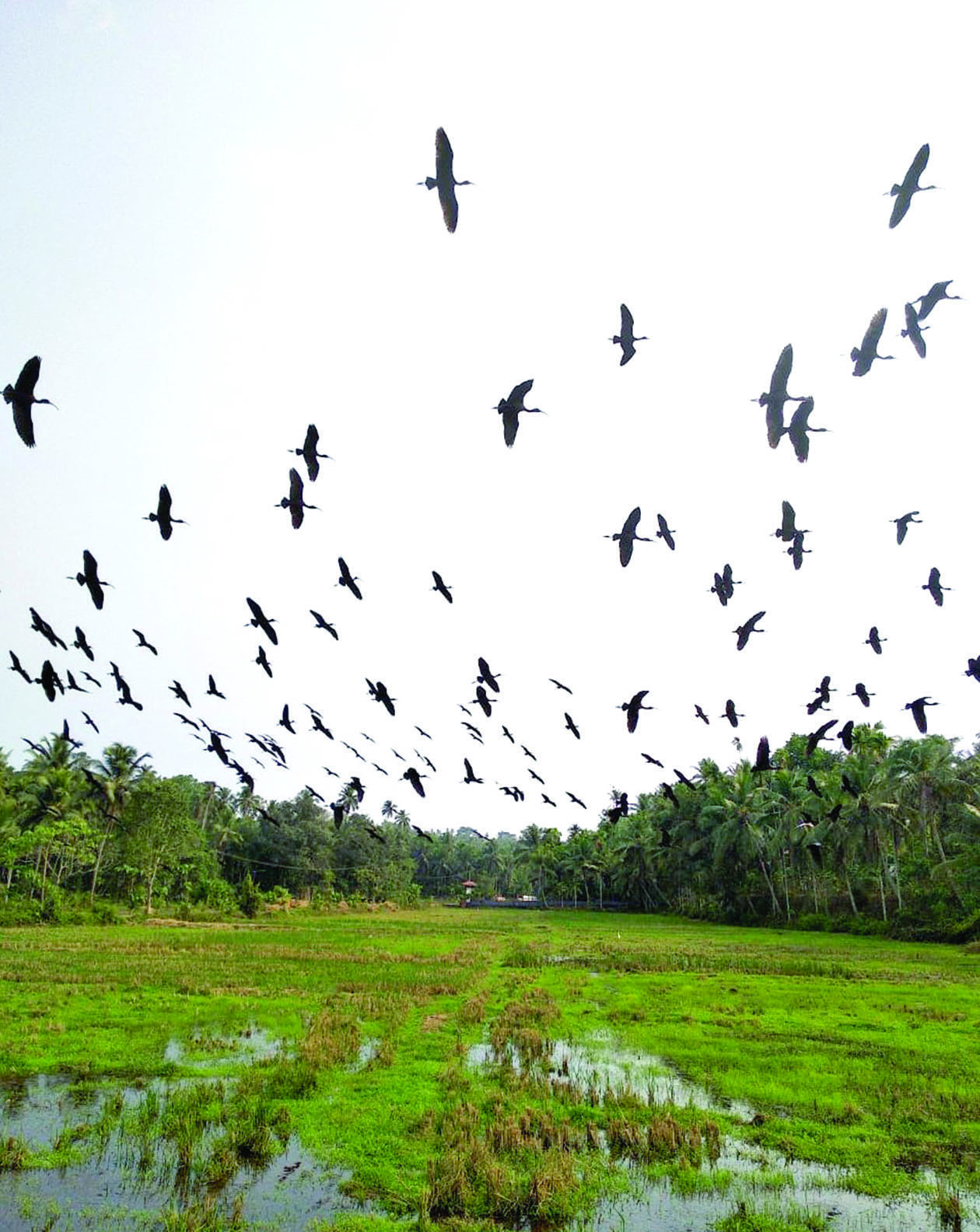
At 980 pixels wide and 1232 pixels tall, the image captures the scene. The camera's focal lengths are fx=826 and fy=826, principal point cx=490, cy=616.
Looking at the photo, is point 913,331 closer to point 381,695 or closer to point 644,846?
point 381,695

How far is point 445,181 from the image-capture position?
229 inches

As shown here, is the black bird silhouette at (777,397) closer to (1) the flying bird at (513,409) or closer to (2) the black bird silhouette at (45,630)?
(1) the flying bird at (513,409)

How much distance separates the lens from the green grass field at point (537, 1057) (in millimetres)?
10641

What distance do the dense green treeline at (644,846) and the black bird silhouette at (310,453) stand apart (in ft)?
39.1

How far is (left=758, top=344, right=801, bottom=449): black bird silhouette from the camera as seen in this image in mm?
7875

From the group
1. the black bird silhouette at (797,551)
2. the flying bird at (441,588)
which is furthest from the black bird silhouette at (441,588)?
the black bird silhouette at (797,551)

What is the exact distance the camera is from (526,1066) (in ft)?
49.9

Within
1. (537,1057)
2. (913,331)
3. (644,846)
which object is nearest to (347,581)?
(913,331)

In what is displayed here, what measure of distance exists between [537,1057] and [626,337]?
14134mm

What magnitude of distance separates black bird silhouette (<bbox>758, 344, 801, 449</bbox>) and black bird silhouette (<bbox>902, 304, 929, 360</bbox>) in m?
1.09

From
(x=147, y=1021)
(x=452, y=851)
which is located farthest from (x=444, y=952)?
(x=452, y=851)

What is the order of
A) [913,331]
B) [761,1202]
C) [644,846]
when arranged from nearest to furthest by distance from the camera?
1. [913,331]
2. [761,1202]
3. [644,846]

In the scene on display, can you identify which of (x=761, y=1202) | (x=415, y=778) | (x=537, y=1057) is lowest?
(x=761, y=1202)

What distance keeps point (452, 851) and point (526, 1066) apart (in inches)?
4196
